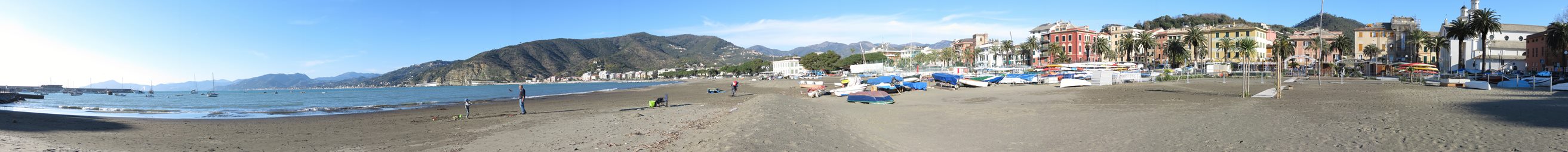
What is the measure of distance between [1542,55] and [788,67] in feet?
364

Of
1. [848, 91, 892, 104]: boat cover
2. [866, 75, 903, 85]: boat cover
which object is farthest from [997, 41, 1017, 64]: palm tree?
[848, 91, 892, 104]: boat cover

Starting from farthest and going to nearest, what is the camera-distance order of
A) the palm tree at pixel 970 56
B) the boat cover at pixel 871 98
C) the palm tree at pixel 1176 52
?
the palm tree at pixel 970 56 < the palm tree at pixel 1176 52 < the boat cover at pixel 871 98

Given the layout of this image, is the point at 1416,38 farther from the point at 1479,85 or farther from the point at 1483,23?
the point at 1479,85

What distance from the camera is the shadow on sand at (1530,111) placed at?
11071 millimetres

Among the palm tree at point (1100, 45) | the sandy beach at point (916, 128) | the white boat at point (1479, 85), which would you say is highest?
the palm tree at point (1100, 45)

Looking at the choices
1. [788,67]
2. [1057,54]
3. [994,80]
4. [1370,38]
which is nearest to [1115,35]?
[1057,54]

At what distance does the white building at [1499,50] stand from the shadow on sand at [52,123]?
7111cm

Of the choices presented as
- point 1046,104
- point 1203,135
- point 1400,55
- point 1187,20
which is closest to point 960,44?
point 1187,20

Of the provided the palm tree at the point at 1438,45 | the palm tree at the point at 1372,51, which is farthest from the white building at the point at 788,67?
the palm tree at the point at 1438,45

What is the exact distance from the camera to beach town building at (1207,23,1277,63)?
77.6m

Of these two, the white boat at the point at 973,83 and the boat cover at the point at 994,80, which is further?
the boat cover at the point at 994,80

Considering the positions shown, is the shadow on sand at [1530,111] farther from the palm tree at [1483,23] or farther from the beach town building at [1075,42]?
the beach town building at [1075,42]

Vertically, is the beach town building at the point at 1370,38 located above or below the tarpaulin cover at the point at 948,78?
above

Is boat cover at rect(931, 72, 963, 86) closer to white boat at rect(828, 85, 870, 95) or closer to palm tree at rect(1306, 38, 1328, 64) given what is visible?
white boat at rect(828, 85, 870, 95)
